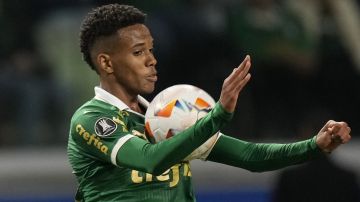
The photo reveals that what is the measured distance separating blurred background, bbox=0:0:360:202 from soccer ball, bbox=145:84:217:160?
144 inches

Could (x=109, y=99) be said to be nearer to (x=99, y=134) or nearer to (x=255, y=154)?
(x=99, y=134)

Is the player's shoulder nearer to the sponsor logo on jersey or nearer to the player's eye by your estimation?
the sponsor logo on jersey

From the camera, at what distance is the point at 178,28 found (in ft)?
28.1

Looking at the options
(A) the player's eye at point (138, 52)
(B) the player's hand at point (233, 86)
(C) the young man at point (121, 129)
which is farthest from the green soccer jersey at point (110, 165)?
(B) the player's hand at point (233, 86)

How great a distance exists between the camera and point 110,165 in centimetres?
455

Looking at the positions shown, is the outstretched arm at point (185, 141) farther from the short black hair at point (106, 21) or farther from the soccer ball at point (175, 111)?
the short black hair at point (106, 21)

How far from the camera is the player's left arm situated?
4.66 meters

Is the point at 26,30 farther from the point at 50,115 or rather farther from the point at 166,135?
the point at 166,135

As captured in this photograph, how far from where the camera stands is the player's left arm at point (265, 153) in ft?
15.3

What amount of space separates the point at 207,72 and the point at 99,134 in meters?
4.03

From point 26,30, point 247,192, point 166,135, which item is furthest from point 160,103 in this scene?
point 26,30

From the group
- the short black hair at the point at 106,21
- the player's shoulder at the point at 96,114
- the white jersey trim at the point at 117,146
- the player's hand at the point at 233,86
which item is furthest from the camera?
the short black hair at the point at 106,21

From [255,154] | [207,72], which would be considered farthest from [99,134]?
[207,72]

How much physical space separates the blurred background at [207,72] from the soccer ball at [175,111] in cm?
365
